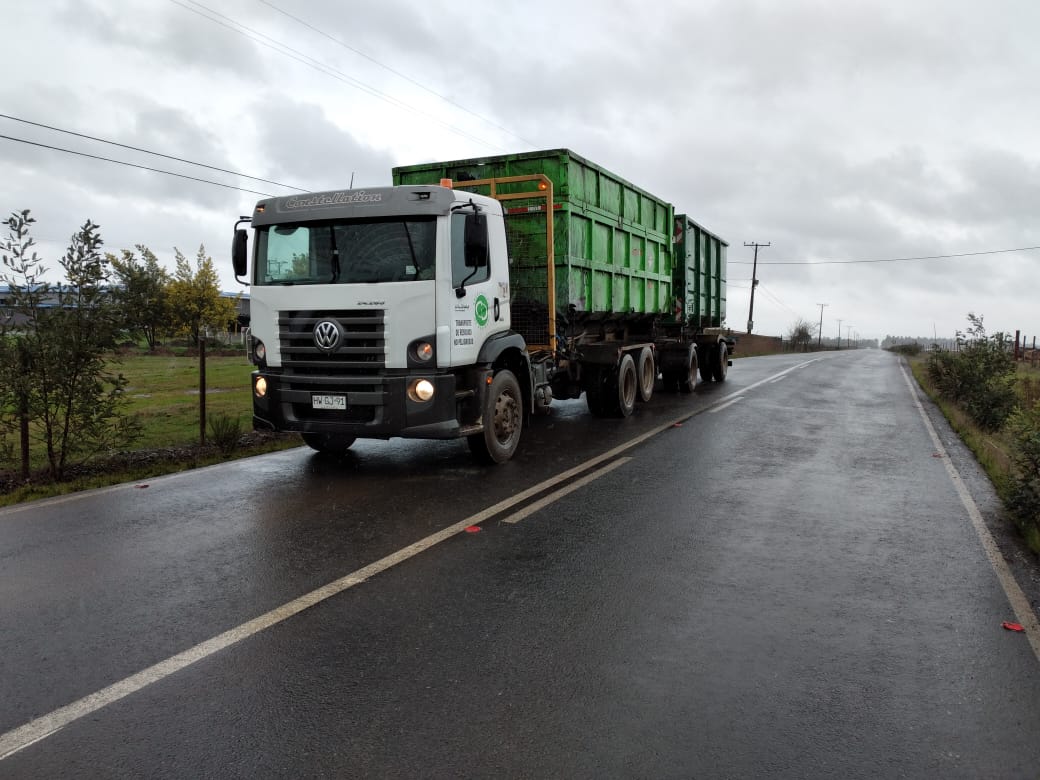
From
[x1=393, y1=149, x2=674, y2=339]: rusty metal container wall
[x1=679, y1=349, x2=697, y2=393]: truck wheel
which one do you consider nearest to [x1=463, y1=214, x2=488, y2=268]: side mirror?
[x1=393, y1=149, x2=674, y2=339]: rusty metal container wall

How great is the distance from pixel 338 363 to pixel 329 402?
1.30 ft

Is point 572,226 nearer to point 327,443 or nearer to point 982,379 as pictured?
point 327,443

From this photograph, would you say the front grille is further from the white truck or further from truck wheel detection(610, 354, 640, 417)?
truck wheel detection(610, 354, 640, 417)

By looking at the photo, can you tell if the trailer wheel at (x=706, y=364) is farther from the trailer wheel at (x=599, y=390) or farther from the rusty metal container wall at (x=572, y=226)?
the trailer wheel at (x=599, y=390)

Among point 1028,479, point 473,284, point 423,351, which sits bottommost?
point 1028,479

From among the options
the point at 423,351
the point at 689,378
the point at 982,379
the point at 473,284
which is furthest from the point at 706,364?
the point at 423,351

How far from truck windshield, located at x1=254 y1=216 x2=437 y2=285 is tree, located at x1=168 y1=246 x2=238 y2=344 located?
4160 cm

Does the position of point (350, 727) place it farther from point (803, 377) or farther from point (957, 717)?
point (803, 377)

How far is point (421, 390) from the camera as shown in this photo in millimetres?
7016

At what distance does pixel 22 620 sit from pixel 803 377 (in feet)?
74.8

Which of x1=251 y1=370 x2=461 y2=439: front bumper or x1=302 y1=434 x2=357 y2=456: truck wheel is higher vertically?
x1=251 y1=370 x2=461 y2=439: front bumper

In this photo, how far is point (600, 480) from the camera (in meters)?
7.37

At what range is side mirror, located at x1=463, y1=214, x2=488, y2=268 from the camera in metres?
7.18

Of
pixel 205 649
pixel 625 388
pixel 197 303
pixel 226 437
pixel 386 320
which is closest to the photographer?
pixel 205 649
